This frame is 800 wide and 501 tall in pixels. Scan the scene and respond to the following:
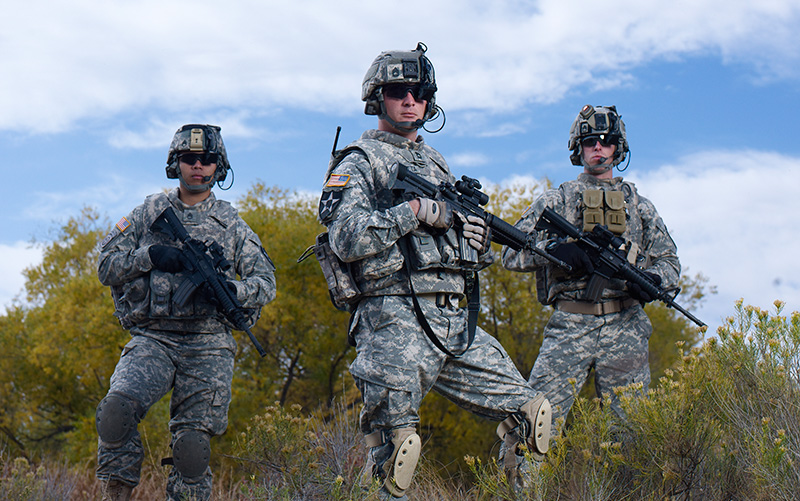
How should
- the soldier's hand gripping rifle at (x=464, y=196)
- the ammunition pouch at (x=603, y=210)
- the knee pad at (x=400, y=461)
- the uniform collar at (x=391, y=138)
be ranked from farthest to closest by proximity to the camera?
1. the ammunition pouch at (x=603, y=210)
2. the uniform collar at (x=391, y=138)
3. the soldier's hand gripping rifle at (x=464, y=196)
4. the knee pad at (x=400, y=461)

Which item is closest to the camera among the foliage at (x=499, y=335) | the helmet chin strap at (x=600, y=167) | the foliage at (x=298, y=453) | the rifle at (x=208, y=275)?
the foliage at (x=298, y=453)

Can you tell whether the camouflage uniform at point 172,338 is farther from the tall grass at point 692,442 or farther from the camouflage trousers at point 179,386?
the tall grass at point 692,442

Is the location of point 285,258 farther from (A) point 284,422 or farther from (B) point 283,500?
(B) point 283,500

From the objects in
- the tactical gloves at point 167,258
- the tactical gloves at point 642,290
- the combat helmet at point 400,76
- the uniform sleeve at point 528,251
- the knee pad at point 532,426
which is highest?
the combat helmet at point 400,76

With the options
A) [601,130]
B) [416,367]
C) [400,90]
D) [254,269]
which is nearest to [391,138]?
[400,90]

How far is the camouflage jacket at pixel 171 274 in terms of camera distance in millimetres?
5359

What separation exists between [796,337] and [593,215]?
1.85 m

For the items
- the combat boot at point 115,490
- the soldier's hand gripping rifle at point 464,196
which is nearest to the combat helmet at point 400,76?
the soldier's hand gripping rifle at point 464,196

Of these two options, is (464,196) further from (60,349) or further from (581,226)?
(60,349)

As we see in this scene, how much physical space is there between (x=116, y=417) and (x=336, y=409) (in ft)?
38.4

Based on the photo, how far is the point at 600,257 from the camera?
5.78 meters

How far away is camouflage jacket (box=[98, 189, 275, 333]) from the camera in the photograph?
17.6 ft

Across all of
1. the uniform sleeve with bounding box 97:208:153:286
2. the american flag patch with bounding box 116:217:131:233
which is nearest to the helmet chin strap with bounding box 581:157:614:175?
the uniform sleeve with bounding box 97:208:153:286

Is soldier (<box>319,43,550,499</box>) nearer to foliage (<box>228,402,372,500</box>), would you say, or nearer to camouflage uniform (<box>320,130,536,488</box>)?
camouflage uniform (<box>320,130,536,488</box>)
